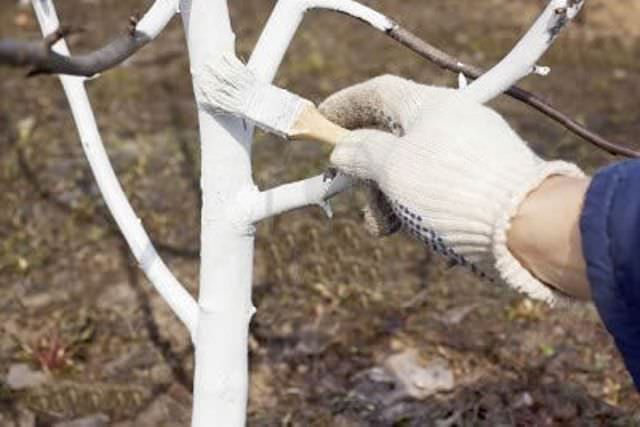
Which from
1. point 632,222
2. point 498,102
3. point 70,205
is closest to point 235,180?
point 632,222

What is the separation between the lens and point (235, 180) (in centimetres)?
209

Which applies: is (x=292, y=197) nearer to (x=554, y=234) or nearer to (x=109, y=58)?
(x=109, y=58)

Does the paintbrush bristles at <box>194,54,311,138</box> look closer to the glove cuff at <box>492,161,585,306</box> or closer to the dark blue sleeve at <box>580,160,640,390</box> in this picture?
the glove cuff at <box>492,161,585,306</box>

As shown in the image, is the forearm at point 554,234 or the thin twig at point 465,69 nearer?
Answer: the forearm at point 554,234

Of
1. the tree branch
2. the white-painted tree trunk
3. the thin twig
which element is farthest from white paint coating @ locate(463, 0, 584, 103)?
the tree branch

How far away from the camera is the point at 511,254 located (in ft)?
5.00

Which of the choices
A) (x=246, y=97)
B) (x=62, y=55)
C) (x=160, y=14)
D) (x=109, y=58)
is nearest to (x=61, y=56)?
(x=62, y=55)

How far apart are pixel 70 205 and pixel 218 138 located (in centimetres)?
227

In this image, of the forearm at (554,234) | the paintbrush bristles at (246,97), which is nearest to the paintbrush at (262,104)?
the paintbrush bristles at (246,97)

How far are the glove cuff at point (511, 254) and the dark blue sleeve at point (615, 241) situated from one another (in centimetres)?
8

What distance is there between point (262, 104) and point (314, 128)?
0.10 metres

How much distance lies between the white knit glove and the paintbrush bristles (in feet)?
0.63

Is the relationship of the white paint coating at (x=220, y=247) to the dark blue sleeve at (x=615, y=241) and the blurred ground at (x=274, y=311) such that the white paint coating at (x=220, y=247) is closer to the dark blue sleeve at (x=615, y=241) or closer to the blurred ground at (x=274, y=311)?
the dark blue sleeve at (x=615, y=241)

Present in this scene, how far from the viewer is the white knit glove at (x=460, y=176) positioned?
1.52m
